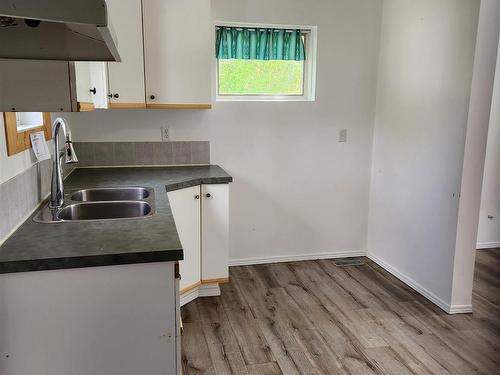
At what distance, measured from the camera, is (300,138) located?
12.3 ft

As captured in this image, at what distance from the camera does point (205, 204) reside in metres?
2.99

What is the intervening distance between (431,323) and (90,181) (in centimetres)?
239

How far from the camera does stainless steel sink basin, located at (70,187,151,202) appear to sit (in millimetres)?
2523

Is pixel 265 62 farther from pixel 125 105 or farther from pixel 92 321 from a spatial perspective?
pixel 92 321

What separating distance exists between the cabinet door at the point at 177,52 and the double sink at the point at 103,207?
740 mm

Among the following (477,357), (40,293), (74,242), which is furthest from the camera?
(477,357)

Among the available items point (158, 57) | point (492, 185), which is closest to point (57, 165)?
point (158, 57)

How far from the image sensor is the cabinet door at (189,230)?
9.28 feet

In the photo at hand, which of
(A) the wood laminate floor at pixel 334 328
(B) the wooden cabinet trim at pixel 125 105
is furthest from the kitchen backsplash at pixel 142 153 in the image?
(A) the wood laminate floor at pixel 334 328

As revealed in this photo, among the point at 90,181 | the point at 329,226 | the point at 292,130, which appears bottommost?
the point at 329,226

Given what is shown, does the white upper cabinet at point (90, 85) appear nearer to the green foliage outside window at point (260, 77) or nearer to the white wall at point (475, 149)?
the green foliage outside window at point (260, 77)

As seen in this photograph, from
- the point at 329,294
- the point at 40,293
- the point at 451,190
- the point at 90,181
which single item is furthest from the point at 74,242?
the point at 451,190

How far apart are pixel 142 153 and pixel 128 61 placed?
767mm

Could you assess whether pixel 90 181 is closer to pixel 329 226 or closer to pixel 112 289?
pixel 112 289
